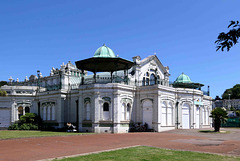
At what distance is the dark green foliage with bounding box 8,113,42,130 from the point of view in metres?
38.7

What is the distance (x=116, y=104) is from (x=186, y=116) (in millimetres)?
10980

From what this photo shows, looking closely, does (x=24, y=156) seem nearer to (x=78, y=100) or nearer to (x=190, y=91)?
(x=78, y=100)

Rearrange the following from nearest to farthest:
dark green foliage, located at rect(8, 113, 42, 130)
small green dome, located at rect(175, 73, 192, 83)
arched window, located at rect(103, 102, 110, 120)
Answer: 1. arched window, located at rect(103, 102, 110, 120)
2. dark green foliage, located at rect(8, 113, 42, 130)
3. small green dome, located at rect(175, 73, 192, 83)

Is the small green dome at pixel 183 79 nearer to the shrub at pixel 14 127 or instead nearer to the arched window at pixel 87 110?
the arched window at pixel 87 110

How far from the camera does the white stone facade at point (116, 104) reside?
32250mm

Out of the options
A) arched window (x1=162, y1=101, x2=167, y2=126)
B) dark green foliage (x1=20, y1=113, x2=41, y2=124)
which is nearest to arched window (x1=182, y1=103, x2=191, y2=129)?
arched window (x1=162, y1=101, x2=167, y2=126)

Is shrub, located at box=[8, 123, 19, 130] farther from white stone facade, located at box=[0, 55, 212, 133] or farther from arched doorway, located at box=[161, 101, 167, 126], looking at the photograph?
arched doorway, located at box=[161, 101, 167, 126]

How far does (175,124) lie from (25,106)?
23.2 meters

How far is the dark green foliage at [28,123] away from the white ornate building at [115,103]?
121cm

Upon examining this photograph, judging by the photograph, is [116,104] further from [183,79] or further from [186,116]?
[183,79]

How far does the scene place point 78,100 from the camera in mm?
36406

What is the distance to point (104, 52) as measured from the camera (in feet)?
112

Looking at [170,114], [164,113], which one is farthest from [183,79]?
[164,113]

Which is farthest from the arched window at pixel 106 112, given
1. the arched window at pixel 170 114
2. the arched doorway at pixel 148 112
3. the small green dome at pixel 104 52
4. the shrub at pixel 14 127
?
the shrub at pixel 14 127
